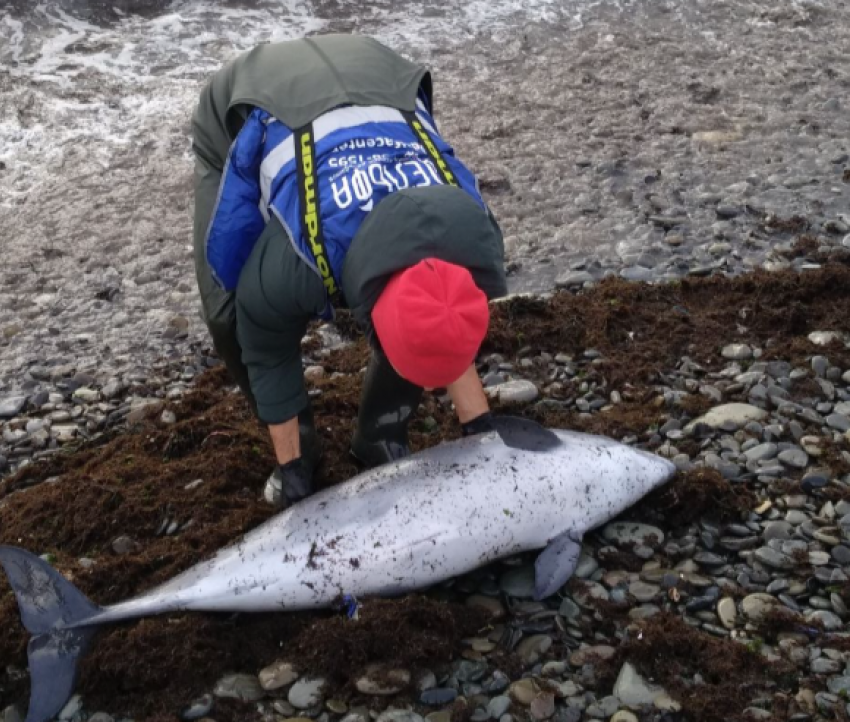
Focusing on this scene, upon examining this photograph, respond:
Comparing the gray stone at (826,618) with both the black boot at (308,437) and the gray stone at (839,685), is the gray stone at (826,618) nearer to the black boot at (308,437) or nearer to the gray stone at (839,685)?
the gray stone at (839,685)

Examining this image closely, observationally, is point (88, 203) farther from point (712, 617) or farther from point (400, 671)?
point (712, 617)

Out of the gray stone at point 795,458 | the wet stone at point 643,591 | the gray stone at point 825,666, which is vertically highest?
the gray stone at point 795,458

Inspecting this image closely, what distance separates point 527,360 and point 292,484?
1724 millimetres

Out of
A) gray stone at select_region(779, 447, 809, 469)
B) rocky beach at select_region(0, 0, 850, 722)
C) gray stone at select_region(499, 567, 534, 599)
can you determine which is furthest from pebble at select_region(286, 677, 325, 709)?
gray stone at select_region(779, 447, 809, 469)

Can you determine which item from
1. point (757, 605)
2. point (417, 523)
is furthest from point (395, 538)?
point (757, 605)

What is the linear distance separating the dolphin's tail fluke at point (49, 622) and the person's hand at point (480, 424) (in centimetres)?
178

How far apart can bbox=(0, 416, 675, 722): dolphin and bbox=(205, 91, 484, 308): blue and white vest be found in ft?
3.64

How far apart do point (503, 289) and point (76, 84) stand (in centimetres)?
673

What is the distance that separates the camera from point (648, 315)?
20.8 feet

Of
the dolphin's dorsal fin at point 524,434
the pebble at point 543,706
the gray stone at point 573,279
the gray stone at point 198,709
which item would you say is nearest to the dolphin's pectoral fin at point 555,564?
the dolphin's dorsal fin at point 524,434

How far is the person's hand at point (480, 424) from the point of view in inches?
194

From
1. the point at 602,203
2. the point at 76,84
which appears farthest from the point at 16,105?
the point at 602,203

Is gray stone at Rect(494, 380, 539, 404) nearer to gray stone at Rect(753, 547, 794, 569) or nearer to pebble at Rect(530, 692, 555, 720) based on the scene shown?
gray stone at Rect(753, 547, 794, 569)

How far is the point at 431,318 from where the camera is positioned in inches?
142
